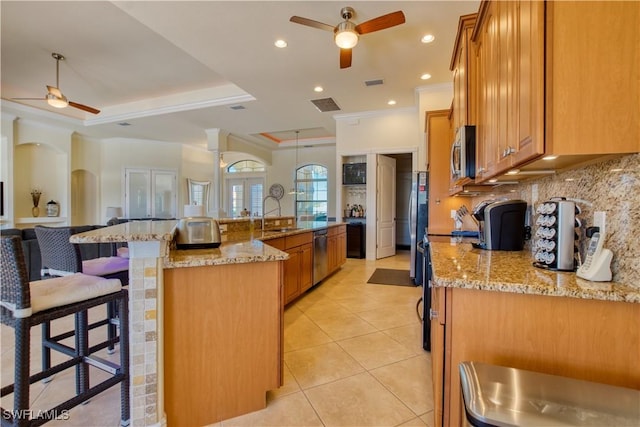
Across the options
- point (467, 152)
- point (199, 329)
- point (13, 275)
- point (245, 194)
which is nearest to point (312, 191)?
point (245, 194)

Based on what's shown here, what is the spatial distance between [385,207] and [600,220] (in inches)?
199

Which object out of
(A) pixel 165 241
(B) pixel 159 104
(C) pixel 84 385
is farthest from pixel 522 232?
(B) pixel 159 104

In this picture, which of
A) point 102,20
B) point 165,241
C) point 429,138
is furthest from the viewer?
point 429,138

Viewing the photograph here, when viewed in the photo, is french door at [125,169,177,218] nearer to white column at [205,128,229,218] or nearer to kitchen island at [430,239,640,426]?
white column at [205,128,229,218]

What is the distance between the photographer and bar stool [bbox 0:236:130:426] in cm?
123

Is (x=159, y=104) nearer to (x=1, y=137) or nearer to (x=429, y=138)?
(x=1, y=137)

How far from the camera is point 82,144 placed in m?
7.38

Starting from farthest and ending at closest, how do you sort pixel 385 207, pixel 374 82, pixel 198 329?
1. pixel 385 207
2. pixel 374 82
3. pixel 198 329

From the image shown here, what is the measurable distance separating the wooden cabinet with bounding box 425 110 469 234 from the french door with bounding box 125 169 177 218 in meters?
6.90

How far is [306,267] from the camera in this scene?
3.72 meters

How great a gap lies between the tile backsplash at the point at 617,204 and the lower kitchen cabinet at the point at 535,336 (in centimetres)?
16

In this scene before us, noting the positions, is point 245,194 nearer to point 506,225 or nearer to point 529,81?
point 506,225

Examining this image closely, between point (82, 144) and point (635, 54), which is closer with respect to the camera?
point (635, 54)

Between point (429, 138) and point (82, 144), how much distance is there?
8184 millimetres
